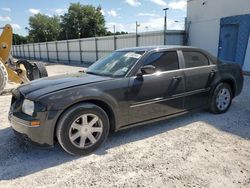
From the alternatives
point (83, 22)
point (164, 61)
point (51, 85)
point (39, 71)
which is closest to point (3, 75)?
point (39, 71)

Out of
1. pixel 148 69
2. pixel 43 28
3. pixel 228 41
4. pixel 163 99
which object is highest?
pixel 43 28

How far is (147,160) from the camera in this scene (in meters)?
3.44

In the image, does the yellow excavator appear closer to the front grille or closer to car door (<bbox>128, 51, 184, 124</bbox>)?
the front grille

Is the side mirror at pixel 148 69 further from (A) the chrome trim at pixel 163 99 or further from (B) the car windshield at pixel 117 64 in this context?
(A) the chrome trim at pixel 163 99

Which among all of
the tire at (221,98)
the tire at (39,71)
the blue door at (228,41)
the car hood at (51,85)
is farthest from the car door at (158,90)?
the blue door at (228,41)

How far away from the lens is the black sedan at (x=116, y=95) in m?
3.38

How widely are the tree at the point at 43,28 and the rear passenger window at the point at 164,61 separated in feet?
216

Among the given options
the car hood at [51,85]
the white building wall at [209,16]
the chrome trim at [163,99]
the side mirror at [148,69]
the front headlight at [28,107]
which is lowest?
the chrome trim at [163,99]

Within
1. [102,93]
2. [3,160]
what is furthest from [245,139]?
[3,160]

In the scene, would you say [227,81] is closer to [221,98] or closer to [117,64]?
[221,98]

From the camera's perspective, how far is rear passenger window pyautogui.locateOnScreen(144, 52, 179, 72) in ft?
14.1

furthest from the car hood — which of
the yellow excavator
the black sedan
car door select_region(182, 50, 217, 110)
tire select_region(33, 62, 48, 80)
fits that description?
tire select_region(33, 62, 48, 80)

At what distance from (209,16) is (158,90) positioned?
33.2 ft

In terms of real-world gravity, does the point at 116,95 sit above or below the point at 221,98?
above
